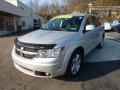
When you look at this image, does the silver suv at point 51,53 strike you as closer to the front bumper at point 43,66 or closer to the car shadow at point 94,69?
the front bumper at point 43,66

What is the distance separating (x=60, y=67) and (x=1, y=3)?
2229cm

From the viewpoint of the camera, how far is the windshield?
5812mm

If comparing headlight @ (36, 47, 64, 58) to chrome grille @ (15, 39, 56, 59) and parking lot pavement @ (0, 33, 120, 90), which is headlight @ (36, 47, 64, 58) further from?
parking lot pavement @ (0, 33, 120, 90)

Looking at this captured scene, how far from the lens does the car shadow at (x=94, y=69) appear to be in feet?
17.3

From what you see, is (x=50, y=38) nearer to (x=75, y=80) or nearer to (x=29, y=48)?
(x=29, y=48)

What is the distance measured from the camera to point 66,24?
20.0 feet

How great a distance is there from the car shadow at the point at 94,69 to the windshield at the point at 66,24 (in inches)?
52.0

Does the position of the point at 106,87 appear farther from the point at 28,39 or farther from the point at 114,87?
the point at 28,39

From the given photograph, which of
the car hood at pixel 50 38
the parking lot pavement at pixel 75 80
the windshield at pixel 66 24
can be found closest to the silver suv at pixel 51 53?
the car hood at pixel 50 38

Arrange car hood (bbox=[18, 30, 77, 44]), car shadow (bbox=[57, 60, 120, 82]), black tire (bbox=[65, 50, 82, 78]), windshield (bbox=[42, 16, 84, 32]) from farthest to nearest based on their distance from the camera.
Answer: windshield (bbox=[42, 16, 84, 32]) < car shadow (bbox=[57, 60, 120, 82]) < black tire (bbox=[65, 50, 82, 78]) < car hood (bbox=[18, 30, 77, 44])

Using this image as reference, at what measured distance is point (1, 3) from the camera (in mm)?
24688

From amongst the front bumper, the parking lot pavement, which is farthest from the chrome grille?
the parking lot pavement

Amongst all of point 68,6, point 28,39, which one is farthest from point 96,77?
point 68,6

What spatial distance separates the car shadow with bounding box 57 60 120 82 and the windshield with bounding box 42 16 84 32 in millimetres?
1321
